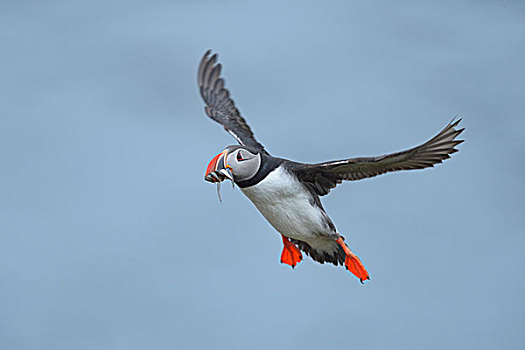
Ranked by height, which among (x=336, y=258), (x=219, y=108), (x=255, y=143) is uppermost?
(x=219, y=108)

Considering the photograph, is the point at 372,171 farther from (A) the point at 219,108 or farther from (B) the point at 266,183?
(A) the point at 219,108

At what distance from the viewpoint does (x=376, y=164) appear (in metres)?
4.56

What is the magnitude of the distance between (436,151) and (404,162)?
0.23m

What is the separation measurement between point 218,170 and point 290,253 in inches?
44.5

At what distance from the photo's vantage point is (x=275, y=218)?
4828mm

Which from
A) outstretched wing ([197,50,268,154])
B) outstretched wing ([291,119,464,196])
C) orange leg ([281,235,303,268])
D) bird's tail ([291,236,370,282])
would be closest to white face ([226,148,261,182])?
outstretched wing ([291,119,464,196])

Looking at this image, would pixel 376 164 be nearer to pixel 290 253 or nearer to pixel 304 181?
pixel 304 181

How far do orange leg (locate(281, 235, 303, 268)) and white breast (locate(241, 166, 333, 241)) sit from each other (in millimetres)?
366

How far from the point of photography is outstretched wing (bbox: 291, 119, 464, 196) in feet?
14.0

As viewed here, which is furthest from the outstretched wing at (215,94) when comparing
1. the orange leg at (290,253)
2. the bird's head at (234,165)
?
the bird's head at (234,165)

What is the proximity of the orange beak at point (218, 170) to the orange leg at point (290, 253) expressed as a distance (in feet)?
3.19

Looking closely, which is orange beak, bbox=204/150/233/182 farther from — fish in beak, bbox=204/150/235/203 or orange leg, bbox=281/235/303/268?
orange leg, bbox=281/235/303/268

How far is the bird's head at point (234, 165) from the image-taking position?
4418 millimetres

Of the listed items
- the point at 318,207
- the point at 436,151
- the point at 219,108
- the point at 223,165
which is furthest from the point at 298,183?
the point at 219,108
